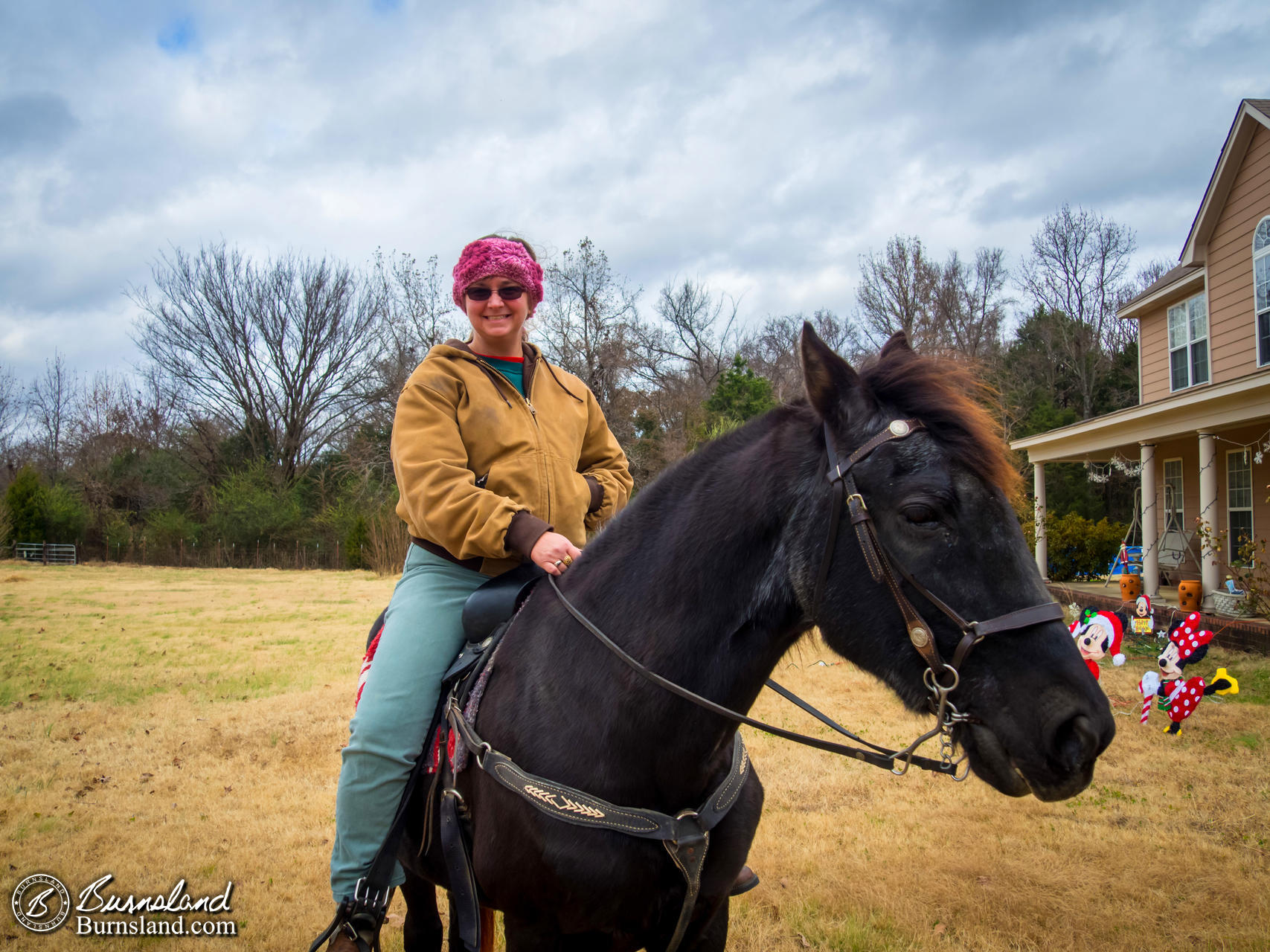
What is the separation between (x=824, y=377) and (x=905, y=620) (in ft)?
1.98

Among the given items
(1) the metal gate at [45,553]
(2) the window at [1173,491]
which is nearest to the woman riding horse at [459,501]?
(2) the window at [1173,491]

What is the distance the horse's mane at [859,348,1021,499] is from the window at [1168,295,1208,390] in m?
15.9

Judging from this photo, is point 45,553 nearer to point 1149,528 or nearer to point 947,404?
point 1149,528

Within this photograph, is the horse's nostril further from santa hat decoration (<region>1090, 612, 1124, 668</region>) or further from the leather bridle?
santa hat decoration (<region>1090, 612, 1124, 668</region>)

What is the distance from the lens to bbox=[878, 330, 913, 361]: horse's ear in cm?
185

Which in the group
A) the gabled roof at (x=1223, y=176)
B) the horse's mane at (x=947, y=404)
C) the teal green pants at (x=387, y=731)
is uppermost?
the gabled roof at (x=1223, y=176)

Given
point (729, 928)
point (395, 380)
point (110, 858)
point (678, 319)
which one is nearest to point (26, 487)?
point (395, 380)

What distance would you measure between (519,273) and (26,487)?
40.3 meters

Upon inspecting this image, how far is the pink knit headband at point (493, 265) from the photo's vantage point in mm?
2551

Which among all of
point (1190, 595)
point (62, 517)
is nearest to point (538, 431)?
point (1190, 595)

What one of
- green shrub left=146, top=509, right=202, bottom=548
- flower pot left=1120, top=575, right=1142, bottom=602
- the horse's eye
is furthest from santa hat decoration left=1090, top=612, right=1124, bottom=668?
green shrub left=146, top=509, right=202, bottom=548

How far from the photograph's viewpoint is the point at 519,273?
259 cm

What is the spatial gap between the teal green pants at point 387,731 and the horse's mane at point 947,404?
5.32 ft

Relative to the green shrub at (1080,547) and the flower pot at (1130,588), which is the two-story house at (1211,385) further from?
the green shrub at (1080,547)
